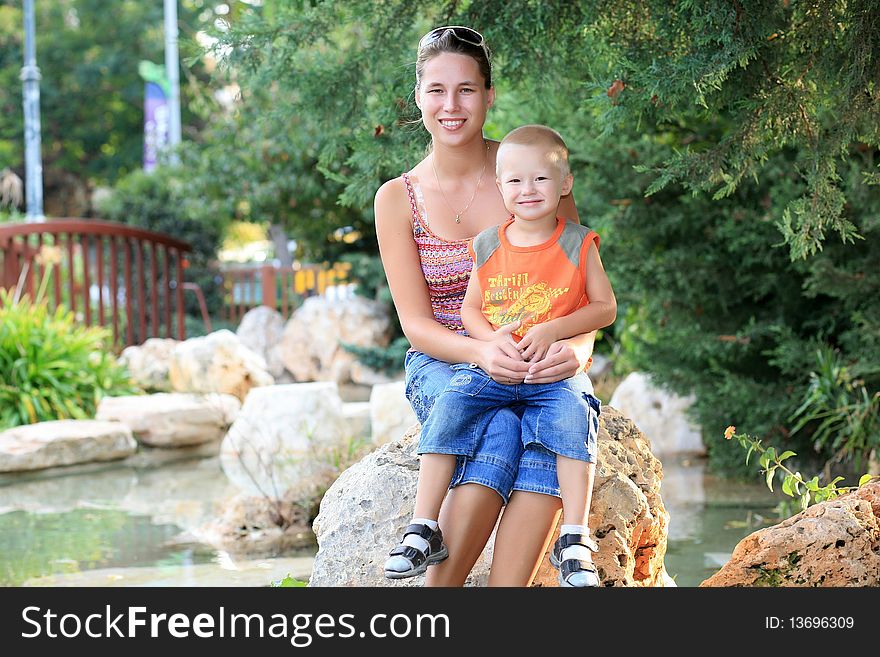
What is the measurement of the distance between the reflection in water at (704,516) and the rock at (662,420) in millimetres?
190

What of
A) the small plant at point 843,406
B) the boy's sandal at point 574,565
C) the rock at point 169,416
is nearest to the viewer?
the boy's sandal at point 574,565

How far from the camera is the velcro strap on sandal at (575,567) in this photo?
2.58 meters

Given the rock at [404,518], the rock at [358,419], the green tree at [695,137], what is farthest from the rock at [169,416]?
the rock at [404,518]

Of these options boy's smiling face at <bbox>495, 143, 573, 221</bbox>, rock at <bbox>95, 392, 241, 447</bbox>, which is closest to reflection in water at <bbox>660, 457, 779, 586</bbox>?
boy's smiling face at <bbox>495, 143, 573, 221</bbox>

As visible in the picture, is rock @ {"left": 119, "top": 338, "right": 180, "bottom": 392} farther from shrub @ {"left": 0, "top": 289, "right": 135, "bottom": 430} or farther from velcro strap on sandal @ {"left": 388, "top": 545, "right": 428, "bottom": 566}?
velcro strap on sandal @ {"left": 388, "top": 545, "right": 428, "bottom": 566}

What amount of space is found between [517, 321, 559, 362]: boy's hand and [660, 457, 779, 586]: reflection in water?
2.40 m

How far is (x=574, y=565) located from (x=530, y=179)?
1029 millimetres

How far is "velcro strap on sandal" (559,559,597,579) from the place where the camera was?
8.48 ft

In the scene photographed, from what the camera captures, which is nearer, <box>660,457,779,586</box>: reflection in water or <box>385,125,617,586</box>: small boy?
<box>385,125,617,586</box>: small boy

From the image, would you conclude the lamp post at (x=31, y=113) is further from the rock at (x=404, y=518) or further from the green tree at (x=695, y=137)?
the rock at (x=404, y=518)

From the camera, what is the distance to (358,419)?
8.88 m
